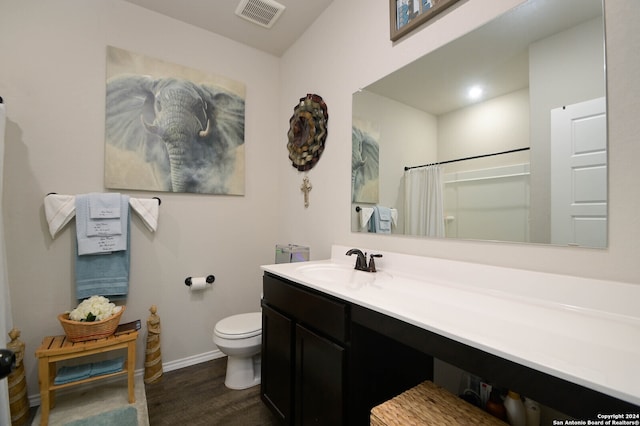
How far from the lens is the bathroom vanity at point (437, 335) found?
59 cm

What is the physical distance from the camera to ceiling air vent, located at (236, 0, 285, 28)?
204 cm

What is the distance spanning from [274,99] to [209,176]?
104cm

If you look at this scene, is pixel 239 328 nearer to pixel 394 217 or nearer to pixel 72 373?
pixel 72 373

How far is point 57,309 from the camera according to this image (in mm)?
1840

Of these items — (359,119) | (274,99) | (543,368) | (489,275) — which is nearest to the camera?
(543,368)

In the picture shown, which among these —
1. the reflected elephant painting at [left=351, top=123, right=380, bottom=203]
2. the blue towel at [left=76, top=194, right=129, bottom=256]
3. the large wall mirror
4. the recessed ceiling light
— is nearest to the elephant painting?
the blue towel at [left=76, top=194, right=129, bottom=256]

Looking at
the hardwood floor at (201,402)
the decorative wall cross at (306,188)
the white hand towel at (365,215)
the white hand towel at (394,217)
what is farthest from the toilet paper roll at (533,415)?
the decorative wall cross at (306,188)

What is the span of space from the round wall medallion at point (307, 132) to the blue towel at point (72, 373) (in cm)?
200

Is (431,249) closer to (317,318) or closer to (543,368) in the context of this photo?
(317,318)

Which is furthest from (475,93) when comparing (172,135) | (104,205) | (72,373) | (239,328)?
(72,373)

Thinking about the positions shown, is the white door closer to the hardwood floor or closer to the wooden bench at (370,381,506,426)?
the wooden bench at (370,381,506,426)

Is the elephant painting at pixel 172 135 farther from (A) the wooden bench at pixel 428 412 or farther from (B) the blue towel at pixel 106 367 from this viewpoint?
(A) the wooden bench at pixel 428 412

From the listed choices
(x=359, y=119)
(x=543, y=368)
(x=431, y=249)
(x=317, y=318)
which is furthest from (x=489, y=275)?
(x=359, y=119)

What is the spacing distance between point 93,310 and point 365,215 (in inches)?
72.1
